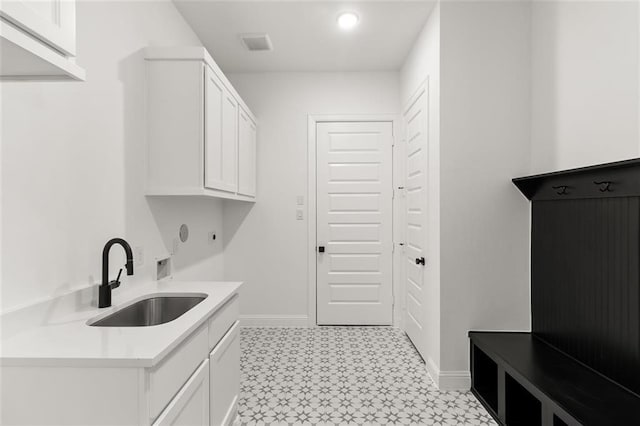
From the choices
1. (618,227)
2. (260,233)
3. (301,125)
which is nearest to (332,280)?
(260,233)

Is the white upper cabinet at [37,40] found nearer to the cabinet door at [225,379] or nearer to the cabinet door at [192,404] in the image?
the cabinet door at [192,404]

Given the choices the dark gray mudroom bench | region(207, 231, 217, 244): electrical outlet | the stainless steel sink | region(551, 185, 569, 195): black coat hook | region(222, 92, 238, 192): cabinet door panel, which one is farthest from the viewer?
region(207, 231, 217, 244): electrical outlet

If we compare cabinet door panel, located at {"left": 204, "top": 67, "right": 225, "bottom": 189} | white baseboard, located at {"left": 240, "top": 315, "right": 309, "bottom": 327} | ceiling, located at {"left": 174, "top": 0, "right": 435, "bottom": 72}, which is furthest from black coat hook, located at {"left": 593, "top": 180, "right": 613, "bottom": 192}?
white baseboard, located at {"left": 240, "top": 315, "right": 309, "bottom": 327}

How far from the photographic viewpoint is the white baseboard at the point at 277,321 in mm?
4164

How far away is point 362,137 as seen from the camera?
13.5 ft

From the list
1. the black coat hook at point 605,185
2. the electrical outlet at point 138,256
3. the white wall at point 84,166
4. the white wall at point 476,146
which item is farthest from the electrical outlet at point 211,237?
the black coat hook at point 605,185

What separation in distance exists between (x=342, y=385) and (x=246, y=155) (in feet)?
7.17

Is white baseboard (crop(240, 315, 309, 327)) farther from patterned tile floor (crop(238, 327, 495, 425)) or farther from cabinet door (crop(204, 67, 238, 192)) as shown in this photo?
cabinet door (crop(204, 67, 238, 192))

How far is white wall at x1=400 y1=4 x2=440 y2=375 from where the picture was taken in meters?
2.73

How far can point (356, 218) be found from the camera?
4.14 m

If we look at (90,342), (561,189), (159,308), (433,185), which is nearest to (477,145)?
(433,185)

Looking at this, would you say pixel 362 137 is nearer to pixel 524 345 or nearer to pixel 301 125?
pixel 301 125

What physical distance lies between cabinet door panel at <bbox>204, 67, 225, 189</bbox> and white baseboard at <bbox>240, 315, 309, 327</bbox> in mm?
1954

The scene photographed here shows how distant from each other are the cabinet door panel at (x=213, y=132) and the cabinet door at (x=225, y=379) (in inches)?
39.5
